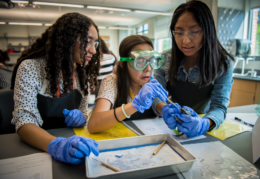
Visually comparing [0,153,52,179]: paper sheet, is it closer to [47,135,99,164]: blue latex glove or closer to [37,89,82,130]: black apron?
[47,135,99,164]: blue latex glove

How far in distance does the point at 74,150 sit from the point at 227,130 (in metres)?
1.03

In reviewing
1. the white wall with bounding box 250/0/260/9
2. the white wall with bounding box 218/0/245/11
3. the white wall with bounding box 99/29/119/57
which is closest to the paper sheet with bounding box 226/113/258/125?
the white wall with bounding box 218/0/245/11

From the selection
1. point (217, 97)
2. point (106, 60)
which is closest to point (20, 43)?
point (106, 60)

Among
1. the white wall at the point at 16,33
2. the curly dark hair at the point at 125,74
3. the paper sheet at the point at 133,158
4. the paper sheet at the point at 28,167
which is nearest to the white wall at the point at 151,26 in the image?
the white wall at the point at 16,33

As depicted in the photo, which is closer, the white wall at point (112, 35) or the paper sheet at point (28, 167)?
the paper sheet at point (28, 167)

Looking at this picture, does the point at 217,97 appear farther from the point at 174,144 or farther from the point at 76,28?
the point at 76,28

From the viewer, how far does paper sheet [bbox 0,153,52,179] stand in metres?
0.70

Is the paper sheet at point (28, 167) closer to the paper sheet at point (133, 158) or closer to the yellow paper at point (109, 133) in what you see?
the paper sheet at point (133, 158)

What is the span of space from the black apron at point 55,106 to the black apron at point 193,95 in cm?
92

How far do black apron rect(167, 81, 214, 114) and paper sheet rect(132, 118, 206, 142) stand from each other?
42cm

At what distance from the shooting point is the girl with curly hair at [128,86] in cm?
112

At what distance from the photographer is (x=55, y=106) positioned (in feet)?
4.25

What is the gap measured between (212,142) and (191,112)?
8.4 inches

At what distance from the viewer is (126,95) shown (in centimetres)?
143
